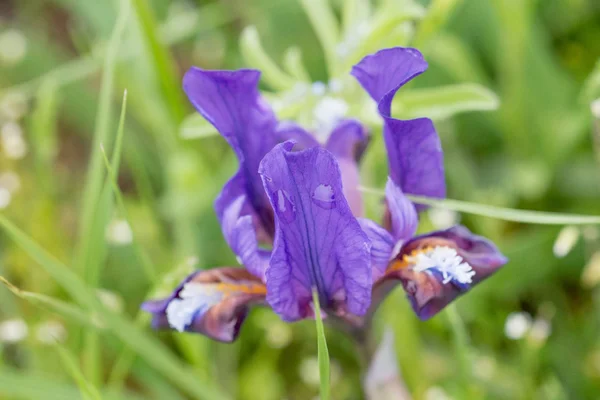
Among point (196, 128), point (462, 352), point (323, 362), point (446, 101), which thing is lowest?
point (462, 352)

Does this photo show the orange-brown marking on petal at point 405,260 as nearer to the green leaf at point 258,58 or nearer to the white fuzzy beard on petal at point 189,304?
the white fuzzy beard on petal at point 189,304

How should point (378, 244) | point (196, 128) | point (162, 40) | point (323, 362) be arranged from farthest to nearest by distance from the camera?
point (162, 40) → point (196, 128) → point (378, 244) → point (323, 362)

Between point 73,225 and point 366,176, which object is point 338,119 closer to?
point 366,176

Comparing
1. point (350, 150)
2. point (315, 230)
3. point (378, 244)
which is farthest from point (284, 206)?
point (350, 150)

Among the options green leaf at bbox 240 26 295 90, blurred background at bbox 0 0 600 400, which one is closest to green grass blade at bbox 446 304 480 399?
blurred background at bbox 0 0 600 400

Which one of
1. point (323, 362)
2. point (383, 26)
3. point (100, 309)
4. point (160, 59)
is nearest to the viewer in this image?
point (323, 362)

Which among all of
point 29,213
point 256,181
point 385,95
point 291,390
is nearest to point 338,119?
point 256,181

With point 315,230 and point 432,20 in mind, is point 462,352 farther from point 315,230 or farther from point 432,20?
point 432,20

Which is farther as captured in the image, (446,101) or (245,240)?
(446,101)
